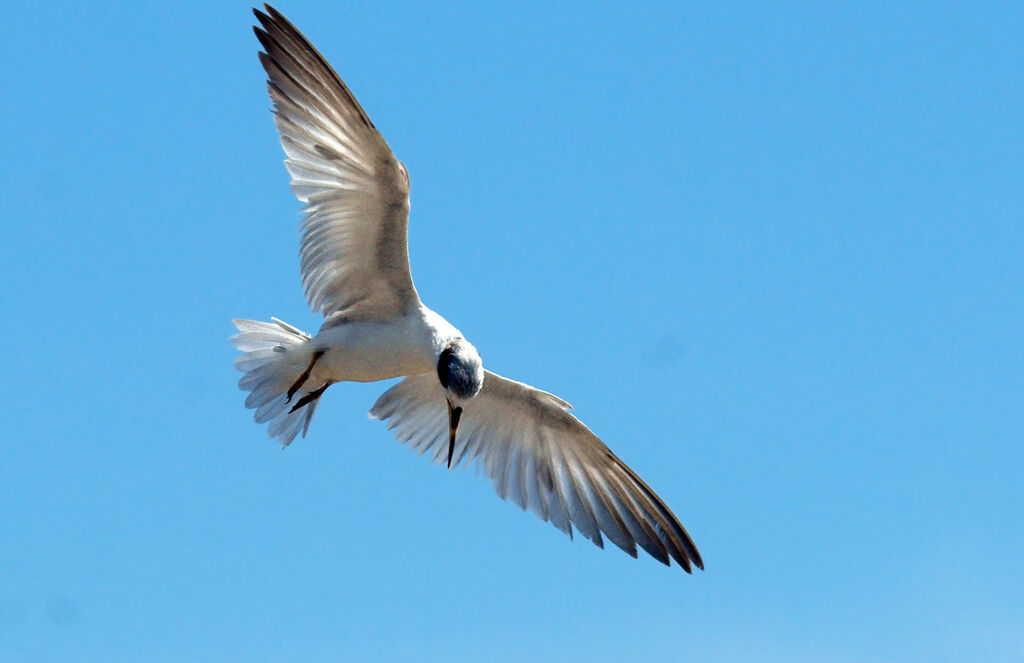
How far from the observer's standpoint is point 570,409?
467 inches

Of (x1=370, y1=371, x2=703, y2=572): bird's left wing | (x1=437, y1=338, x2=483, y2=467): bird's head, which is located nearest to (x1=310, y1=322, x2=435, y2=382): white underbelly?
(x1=437, y1=338, x2=483, y2=467): bird's head

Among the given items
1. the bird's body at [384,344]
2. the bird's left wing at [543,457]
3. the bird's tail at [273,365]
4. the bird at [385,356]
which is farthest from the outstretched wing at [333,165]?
the bird's left wing at [543,457]

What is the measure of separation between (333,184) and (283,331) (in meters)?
1.60

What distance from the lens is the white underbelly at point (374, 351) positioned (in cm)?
1080

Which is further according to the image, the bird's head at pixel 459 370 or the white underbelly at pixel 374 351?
the white underbelly at pixel 374 351

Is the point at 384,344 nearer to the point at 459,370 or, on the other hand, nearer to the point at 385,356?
the point at 385,356

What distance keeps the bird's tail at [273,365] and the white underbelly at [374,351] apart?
179mm

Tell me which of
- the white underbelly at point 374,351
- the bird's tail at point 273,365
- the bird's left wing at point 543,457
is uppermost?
the bird's left wing at point 543,457

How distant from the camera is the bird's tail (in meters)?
11.2

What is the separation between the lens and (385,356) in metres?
10.9

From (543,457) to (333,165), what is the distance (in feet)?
11.3

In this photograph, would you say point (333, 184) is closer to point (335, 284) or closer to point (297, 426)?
point (335, 284)

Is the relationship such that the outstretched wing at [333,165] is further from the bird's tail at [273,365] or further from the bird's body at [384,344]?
the bird's tail at [273,365]

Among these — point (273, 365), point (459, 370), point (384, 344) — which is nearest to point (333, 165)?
point (384, 344)
